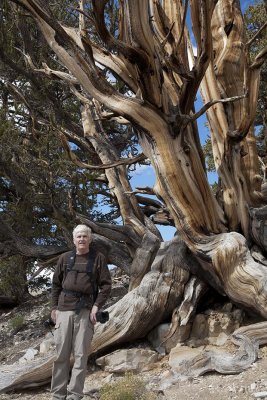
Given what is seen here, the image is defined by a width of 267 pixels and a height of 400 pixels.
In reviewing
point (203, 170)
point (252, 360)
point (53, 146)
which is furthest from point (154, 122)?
point (53, 146)

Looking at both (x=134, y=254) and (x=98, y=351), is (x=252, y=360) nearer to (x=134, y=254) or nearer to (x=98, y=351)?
(x=98, y=351)

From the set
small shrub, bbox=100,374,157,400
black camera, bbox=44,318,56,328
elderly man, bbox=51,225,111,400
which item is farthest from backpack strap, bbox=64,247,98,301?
small shrub, bbox=100,374,157,400

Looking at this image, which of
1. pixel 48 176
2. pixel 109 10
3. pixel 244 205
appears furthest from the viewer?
pixel 109 10

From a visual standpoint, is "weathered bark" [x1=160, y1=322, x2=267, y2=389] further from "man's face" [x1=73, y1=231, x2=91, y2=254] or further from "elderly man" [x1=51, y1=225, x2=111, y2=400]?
"man's face" [x1=73, y1=231, x2=91, y2=254]

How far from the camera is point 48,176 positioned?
5.86 metres

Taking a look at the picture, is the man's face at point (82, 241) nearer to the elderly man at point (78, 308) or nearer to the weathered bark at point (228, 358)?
the elderly man at point (78, 308)

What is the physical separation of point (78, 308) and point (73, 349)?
30 cm

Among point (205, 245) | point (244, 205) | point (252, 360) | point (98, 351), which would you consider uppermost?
point (244, 205)

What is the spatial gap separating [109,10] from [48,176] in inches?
107

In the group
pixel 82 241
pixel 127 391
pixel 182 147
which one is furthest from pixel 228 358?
pixel 182 147

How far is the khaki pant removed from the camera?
9.45 ft

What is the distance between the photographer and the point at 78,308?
2924 mm

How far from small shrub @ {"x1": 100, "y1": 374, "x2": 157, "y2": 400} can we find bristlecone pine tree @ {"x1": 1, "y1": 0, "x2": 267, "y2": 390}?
0.62m

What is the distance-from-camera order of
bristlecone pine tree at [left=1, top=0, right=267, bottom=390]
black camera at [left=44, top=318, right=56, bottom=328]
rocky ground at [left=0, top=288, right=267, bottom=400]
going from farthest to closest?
bristlecone pine tree at [left=1, top=0, right=267, bottom=390] < black camera at [left=44, top=318, right=56, bottom=328] < rocky ground at [left=0, top=288, right=267, bottom=400]
